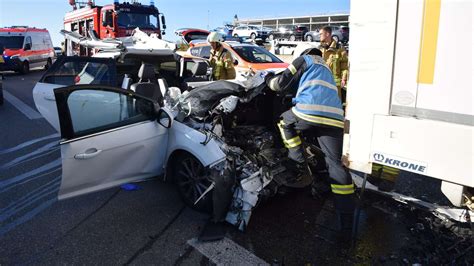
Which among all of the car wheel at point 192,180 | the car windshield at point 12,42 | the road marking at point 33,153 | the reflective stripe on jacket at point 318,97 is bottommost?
the road marking at point 33,153

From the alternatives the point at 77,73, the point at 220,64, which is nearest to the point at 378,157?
the point at 77,73

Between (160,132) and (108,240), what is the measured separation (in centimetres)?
115

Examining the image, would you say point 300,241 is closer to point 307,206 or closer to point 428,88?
point 307,206

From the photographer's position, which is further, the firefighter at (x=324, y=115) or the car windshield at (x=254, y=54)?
the car windshield at (x=254, y=54)

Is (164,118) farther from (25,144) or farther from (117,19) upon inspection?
(117,19)

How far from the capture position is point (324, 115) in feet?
10.4

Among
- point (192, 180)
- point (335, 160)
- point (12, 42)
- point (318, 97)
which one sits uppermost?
point (12, 42)

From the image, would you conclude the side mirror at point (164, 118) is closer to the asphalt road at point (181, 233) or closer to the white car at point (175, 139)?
the white car at point (175, 139)

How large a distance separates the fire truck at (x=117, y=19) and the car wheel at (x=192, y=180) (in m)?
11.0

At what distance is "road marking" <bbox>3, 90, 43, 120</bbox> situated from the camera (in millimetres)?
8395

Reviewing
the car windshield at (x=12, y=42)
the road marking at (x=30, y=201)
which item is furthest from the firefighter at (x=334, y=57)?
the car windshield at (x=12, y=42)

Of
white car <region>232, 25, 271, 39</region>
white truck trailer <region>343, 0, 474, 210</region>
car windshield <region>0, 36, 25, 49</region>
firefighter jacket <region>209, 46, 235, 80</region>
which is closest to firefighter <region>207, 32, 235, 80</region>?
firefighter jacket <region>209, 46, 235, 80</region>

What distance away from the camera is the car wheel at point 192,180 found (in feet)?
11.8

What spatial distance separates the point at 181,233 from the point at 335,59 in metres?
4.22
